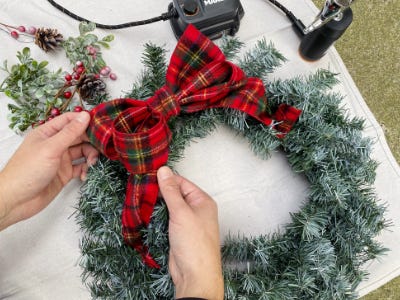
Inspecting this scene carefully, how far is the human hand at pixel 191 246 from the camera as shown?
1.90 feet

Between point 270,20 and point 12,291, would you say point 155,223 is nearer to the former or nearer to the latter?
point 12,291

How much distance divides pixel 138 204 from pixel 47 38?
1.38 ft

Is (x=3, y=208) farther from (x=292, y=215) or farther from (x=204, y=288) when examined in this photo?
(x=292, y=215)

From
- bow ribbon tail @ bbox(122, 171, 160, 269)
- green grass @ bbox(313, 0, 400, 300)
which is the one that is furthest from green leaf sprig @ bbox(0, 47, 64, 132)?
green grass @ bbox(313, 0, 400, 300)

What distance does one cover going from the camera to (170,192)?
60 centimetres

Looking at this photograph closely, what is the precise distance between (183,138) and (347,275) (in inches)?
15.2

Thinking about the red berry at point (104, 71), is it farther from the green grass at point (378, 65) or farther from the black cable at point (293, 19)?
the green grass at point (378, 65)

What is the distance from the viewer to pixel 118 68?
2.63 ft

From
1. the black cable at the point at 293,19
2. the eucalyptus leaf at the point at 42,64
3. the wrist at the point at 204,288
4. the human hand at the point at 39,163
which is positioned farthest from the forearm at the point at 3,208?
Answer: the black cable at the point at 293,19

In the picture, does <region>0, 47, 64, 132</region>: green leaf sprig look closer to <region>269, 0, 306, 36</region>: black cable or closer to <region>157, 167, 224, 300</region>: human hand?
<region>157, 167, 224, 300</region>: human hand

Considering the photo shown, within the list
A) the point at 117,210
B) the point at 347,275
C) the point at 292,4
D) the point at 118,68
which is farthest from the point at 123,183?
the point at 292,4

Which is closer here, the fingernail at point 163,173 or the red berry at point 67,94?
the fingernail at point 163,173

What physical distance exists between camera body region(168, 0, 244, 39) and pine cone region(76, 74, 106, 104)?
0.71 ft

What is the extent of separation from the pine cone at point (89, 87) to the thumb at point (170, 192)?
229 mm
